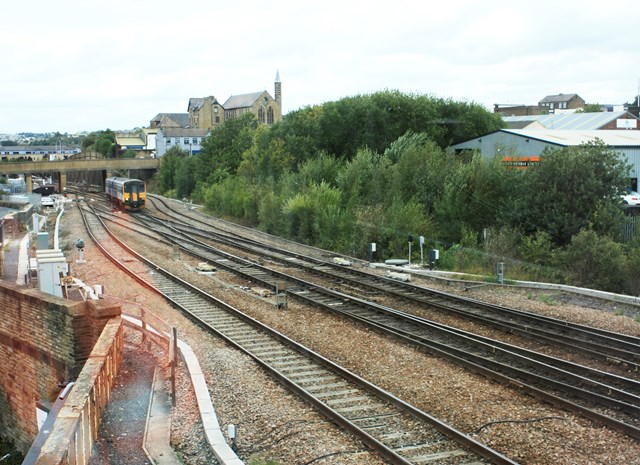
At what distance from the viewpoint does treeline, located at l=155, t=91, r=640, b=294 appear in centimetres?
2236

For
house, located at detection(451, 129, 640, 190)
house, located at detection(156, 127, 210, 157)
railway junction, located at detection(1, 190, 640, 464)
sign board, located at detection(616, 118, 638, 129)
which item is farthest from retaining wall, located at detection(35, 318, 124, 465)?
house, located at detection(156, 127, 210, 157)

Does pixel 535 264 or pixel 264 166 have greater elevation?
pixel 264 166

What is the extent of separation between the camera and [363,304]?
57.9 feet

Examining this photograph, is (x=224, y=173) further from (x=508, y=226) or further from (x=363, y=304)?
(x=363, y=304)

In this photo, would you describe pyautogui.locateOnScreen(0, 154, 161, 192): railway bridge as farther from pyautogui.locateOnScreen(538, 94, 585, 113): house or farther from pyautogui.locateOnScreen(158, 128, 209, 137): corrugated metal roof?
pyautogui.locateOnScreen(538, 94, 585, 113): house

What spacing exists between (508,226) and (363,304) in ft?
30.7

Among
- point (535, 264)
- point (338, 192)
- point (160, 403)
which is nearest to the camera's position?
point (160, 403)

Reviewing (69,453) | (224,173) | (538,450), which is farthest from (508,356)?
(224,173)

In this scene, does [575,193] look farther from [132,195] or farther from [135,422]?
[132,195]

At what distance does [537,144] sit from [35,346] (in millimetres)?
25501

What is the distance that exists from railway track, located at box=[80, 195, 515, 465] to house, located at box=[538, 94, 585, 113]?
138 meters

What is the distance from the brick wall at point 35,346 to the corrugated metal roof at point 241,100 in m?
110

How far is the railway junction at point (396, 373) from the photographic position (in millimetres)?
9055

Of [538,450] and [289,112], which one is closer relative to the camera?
[538,450]
